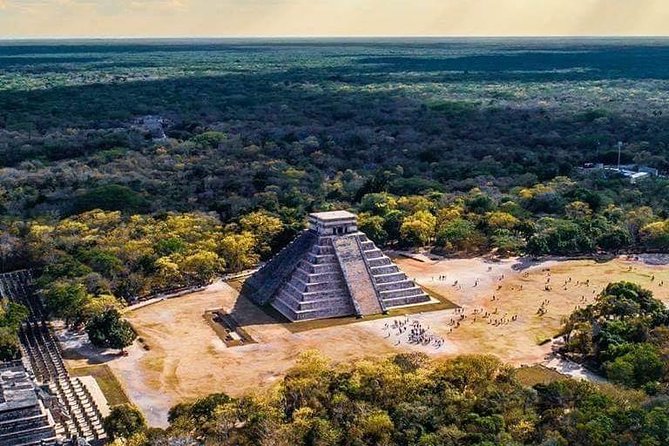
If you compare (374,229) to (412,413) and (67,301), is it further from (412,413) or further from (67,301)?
(412,413)

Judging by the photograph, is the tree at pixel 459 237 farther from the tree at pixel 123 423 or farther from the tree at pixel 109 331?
the tree at pixel 123 423

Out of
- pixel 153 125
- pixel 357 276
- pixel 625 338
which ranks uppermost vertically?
pixel 153 125

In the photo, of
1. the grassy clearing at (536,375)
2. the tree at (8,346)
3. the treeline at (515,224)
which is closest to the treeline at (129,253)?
the tree at (8,346)

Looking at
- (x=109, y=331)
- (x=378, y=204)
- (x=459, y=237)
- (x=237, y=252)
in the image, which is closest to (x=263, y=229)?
(x=237, y=252)

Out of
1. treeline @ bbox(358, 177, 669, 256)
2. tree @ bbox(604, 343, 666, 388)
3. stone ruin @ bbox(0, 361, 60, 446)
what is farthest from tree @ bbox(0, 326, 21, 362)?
treeline @ bbox(358, 177, 669, 256)

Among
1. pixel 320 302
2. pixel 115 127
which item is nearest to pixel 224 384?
pixel 320 302

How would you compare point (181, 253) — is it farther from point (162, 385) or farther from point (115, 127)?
point (115, 127)
